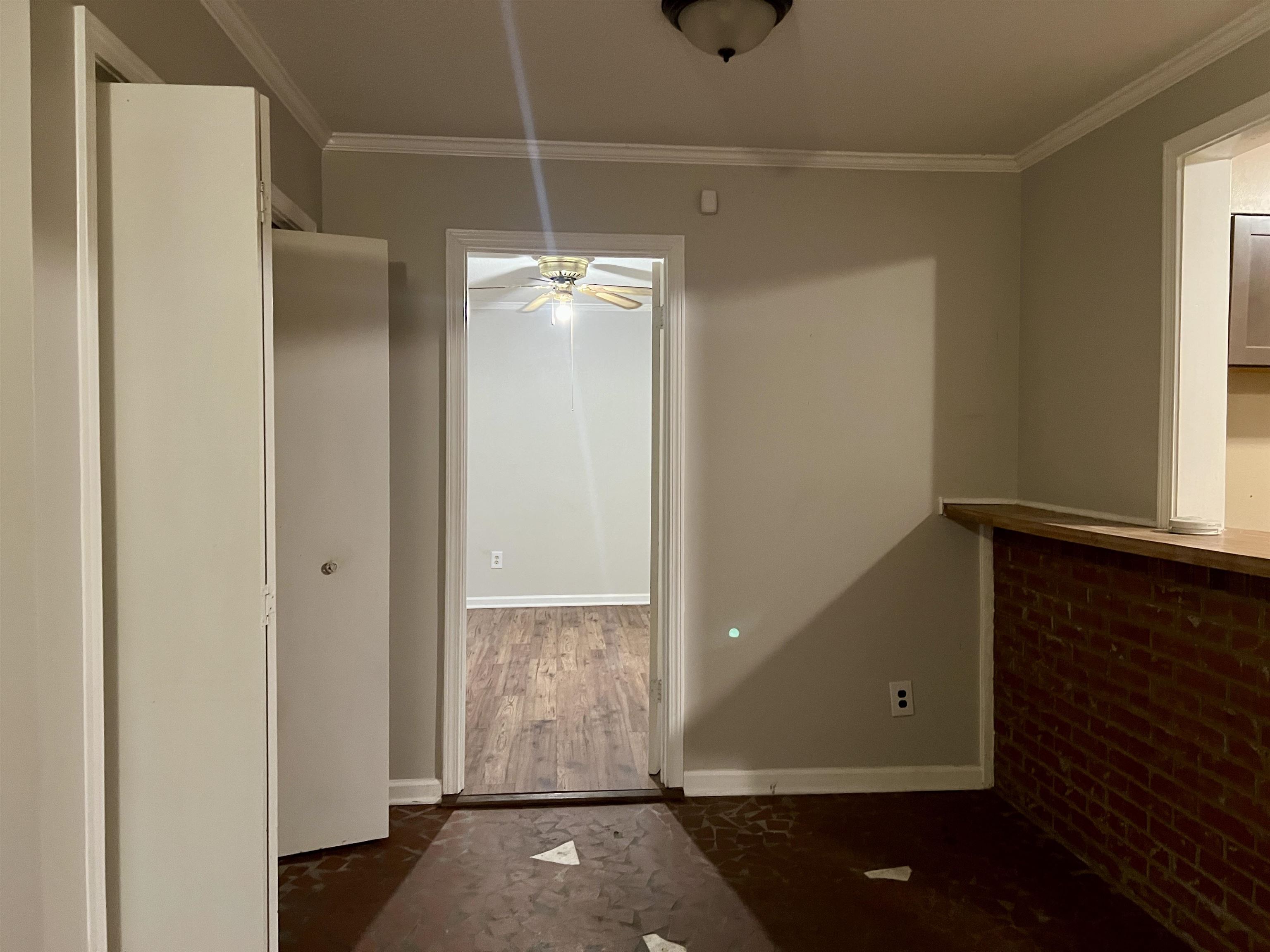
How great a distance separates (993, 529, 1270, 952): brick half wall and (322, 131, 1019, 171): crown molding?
1.39 meters

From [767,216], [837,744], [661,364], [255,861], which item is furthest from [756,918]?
[767,216]

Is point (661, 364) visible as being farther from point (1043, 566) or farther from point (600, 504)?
point (600, 504)

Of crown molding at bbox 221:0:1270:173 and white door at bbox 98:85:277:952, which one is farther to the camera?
crown molding at bbox 221:0:1270:173

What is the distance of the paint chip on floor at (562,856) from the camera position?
239 cm

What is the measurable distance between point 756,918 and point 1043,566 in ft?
4.82

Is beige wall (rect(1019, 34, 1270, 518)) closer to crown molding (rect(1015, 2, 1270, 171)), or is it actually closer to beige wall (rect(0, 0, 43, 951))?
crown molding (rect(1015, 2, 1270, 171))

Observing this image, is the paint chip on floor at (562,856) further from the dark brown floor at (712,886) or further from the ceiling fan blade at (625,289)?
the ceiling fan blade at (625,289)

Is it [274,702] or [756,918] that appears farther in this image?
[756,918]

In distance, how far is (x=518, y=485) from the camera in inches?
235

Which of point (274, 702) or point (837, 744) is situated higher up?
point (274, 702)

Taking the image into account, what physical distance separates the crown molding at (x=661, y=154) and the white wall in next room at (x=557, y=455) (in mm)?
3155

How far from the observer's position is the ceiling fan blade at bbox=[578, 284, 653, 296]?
5.12 meters

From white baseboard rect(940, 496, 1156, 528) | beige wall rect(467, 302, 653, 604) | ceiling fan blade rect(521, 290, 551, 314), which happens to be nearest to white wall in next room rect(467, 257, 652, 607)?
beige wall rect(467, 302, 653, 604)

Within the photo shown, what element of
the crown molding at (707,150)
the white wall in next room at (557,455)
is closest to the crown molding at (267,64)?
the crown molding at (707,150)
